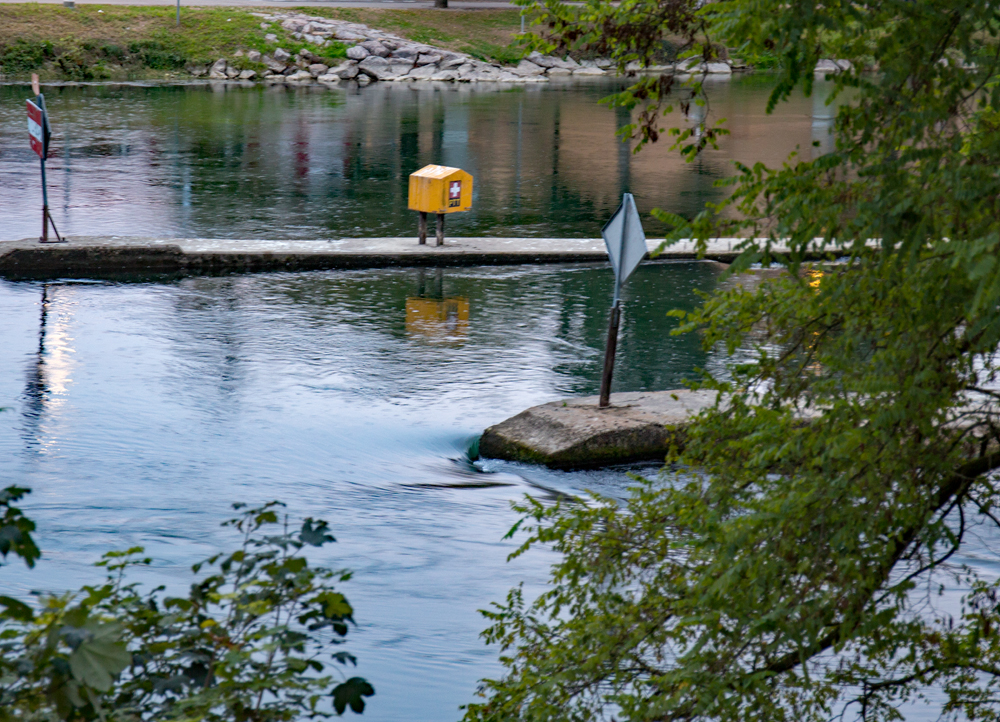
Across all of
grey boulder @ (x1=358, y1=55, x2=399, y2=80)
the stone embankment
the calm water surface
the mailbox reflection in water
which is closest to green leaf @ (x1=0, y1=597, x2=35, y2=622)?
the mailbox reflection in water

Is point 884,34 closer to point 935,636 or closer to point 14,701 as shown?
point 935,636

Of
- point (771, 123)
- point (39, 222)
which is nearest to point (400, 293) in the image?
point (39, 222)

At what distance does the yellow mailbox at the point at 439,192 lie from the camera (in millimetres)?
14766

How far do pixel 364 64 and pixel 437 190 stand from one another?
33.3 m

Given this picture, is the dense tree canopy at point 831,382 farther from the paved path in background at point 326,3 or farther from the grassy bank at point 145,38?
the paved path in background at point 326,3

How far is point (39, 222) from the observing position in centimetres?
1662

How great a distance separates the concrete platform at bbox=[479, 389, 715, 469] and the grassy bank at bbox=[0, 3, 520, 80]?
1248 inches

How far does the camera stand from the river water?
7.27 metres

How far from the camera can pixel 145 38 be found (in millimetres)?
43906

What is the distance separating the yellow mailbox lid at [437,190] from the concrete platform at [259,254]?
1.84 ft

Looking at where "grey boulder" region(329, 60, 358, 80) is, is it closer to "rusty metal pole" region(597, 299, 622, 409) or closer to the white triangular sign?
the white triangular sign

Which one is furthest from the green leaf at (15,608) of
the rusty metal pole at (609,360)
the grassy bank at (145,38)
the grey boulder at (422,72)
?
the grey boulder at (422,72)

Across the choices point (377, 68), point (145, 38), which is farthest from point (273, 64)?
point (145, 38)

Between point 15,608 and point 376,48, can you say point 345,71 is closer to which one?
point 376,48
